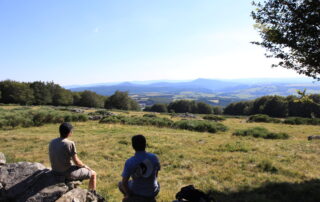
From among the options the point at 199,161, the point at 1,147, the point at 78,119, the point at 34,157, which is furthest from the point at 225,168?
the point at 78,119

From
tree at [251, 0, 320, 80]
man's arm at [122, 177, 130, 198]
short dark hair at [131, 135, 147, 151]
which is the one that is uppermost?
tree at [251, 0, 320, 80]

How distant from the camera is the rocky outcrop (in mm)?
5238

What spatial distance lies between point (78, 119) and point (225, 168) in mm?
24024

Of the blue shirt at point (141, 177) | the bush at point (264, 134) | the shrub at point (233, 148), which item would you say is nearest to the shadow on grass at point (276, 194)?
the blue shirt at point (141, 177)

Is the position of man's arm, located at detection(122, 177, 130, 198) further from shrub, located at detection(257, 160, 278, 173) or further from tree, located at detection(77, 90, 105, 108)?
tree, located at detection(77, 90, 105, 108)

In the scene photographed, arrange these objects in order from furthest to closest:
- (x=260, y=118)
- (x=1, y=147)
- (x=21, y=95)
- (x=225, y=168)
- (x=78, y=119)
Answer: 1. (x=21, y=95)
2. (x=260, y=118)
3. (x=78, y=119)
4. (x=1, y=147)
5. (x=225, y=168)

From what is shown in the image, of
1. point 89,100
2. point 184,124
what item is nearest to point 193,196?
point 184,124

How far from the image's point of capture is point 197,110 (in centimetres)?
10019

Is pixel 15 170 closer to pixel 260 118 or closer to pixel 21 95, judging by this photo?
pixel 260 118

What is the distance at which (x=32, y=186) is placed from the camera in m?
5.57

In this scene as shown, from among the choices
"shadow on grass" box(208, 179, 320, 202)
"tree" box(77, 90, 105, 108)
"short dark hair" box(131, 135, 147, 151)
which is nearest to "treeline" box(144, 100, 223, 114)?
"tree" box(77, 90, 105, 108)

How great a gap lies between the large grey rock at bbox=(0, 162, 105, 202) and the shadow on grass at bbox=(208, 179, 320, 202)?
156 inches

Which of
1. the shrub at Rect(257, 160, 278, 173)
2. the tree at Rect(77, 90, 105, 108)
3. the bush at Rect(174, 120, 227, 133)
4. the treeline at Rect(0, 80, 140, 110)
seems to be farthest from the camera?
the tree at Rect(77, 90, 105, 108)

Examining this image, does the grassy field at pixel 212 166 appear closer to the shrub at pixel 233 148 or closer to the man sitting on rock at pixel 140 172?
the shrub at pixel 233 148
